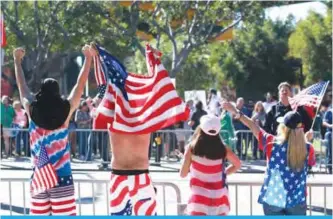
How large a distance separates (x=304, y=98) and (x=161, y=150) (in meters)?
7.34

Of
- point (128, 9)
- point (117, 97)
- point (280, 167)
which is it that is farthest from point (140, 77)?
point (128, 9)

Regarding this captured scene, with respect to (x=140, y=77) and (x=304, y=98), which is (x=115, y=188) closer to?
(x=140, y=77)

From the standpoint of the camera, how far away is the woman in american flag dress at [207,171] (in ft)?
22.3

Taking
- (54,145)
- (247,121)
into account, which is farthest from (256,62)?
(54,145)

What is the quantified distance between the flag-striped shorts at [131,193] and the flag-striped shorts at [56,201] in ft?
1.57

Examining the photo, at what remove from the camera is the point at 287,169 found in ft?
23.0

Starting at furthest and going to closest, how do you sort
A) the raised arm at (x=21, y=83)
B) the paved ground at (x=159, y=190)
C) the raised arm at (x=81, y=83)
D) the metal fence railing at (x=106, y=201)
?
the paved ground at (x=159, y=190) < the metal fence railing at (x=106, y=201) < the raised arm at (x=21, y=83) < the raised arm at (x=81, y=83)

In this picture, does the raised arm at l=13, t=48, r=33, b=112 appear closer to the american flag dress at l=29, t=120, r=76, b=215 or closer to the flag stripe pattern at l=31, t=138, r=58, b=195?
the american flag dress at l=29, t=120, r=76, b=215

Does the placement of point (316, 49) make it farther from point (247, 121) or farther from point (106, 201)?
point (247, 121)

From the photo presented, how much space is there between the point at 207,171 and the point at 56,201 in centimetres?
140

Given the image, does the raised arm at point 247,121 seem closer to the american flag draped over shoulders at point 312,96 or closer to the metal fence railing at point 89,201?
the metal fence railing at point 89,201

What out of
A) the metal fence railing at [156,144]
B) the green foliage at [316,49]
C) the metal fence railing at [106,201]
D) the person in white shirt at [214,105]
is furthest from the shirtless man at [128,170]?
the green foliage at [316,49]

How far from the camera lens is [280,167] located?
7043mm

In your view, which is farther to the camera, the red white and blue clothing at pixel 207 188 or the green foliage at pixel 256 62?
the green foliage at pixel 256 62
